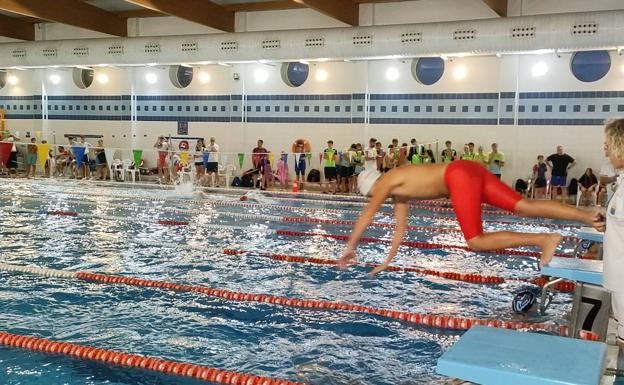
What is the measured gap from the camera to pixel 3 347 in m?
4.19

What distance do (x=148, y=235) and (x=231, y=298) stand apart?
364 centimetres

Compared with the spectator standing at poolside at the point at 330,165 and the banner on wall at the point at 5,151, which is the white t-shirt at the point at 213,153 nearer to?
the spectator standing at poolside at the point at 330,165

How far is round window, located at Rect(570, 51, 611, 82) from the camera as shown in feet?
44.5

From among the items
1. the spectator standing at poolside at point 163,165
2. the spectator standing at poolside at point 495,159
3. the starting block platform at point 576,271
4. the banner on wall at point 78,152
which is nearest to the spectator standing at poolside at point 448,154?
the spectator standing at poolside at point 495,159

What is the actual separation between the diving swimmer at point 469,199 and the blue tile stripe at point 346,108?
11098 millimetres

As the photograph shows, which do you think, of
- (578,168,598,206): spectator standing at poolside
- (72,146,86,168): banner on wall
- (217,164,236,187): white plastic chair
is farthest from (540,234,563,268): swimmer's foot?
(72,146,86,168): banner on wall

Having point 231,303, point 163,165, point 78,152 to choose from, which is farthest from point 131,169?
point 231,303

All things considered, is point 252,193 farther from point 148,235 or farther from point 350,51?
point 148,235

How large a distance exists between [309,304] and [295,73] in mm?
12362

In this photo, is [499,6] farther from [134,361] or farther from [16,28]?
[16,28]

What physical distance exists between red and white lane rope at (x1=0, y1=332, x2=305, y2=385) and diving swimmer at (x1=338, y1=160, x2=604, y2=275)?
2.98 feet

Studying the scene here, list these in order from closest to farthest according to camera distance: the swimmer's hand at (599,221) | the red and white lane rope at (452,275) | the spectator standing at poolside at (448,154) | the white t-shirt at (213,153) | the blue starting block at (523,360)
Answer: the blue starting block at (523,360), the swimmer's hand at (599,221), the red and white lane rope at (452,275), the spectator standing at poolside at (448,154), the white t-shirt at (213,153)

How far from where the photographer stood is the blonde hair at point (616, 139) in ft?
9.87

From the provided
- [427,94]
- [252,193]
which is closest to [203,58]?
[252,193]
